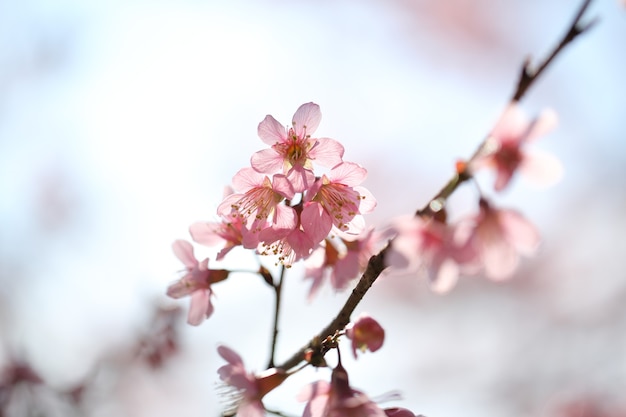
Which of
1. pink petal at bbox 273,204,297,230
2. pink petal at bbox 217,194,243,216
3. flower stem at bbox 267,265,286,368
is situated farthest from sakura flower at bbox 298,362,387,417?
pink petal at bbox 217,194,243,216

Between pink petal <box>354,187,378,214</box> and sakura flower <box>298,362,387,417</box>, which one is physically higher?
pink petal <box>354,187,378,214</box>

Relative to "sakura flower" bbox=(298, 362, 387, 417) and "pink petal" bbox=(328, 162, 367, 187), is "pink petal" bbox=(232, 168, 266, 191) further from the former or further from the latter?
"sakura flower" bbox=(298, 362, 387, 417)

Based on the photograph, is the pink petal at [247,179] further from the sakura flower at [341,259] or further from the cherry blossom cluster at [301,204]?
the sakura flower at [341,259]

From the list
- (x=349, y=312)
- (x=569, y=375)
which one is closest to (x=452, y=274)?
(x=349, y=312)

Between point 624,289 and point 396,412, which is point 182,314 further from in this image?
point 624,289

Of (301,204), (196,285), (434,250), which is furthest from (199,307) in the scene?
(434,250)

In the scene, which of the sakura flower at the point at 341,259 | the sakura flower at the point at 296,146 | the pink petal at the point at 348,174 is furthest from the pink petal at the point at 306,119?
the sakura flower at the point at 341,259

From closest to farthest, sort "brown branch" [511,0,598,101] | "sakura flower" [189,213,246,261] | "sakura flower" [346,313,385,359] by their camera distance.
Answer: "brown branch" [511,0,598,101] → "sakura flower" [346,313,385,359] → "sakura flower" [189,213,246,261]
